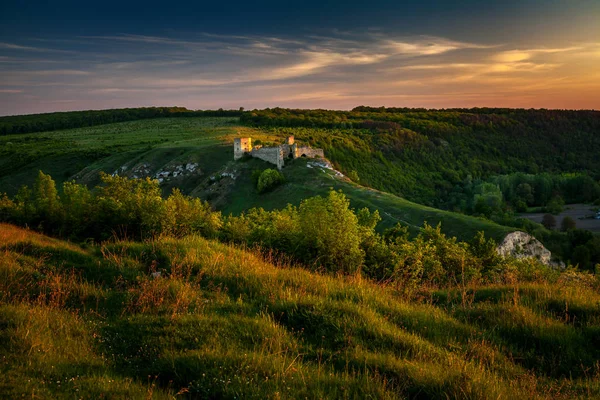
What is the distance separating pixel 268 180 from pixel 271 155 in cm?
1233

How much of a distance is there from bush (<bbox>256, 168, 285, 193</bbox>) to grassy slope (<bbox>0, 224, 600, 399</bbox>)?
210 ft

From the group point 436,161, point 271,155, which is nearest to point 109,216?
point 271,155

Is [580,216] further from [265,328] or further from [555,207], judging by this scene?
[265,328]

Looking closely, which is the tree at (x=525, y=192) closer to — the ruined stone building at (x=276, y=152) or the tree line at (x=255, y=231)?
the ruined stone building at (x=276, y=152)

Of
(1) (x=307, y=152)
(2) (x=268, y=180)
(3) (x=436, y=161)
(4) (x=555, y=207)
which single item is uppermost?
(1) (x=307, y=152)

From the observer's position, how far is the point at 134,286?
26.8 ft

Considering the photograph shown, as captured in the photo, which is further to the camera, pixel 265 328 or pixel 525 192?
pixel 525 192

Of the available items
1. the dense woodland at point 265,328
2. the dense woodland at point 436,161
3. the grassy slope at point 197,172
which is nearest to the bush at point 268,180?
the grassy slope at point 197,172

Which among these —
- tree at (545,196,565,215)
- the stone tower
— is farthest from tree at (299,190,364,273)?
tree at (545,196,565,215)

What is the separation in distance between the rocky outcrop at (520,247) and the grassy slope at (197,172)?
1.13 metres

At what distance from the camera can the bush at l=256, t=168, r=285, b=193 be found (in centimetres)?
7369

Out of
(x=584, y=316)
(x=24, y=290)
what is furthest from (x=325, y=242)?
(x=24, y=290)

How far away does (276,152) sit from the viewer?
8381 centimetres

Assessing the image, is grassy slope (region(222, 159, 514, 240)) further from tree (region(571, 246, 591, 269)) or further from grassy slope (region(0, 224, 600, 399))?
grassy slope (region(0, 224, 600, 399))
